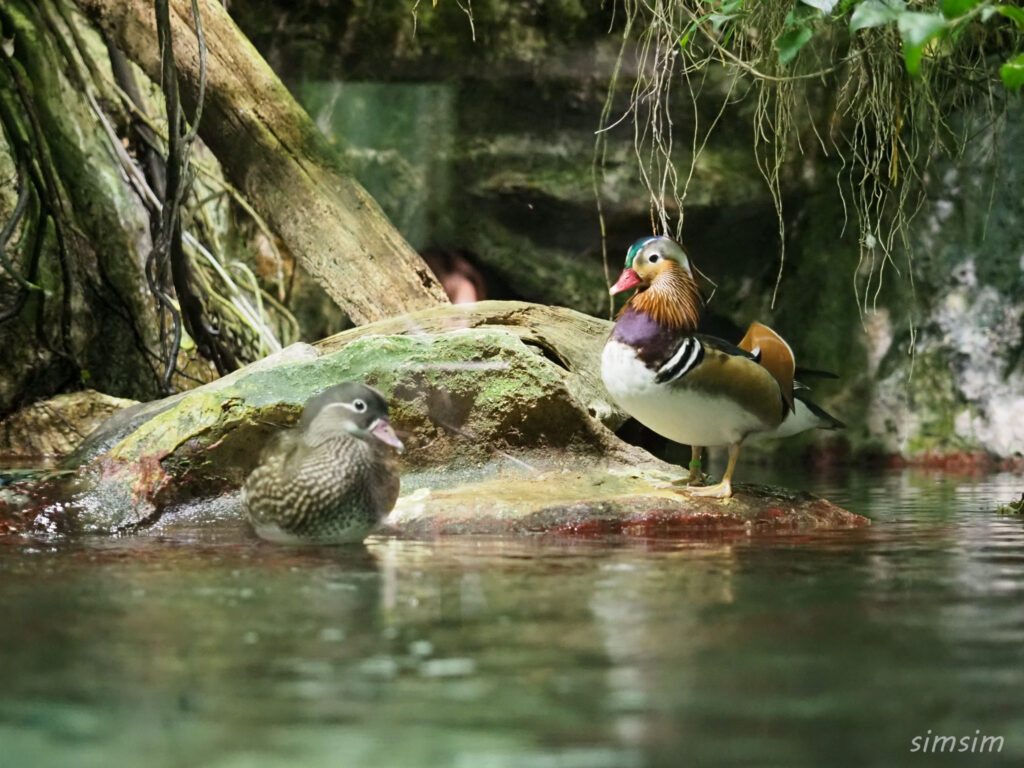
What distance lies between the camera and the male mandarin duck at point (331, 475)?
117 inches

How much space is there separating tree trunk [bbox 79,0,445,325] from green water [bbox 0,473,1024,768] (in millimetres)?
3212

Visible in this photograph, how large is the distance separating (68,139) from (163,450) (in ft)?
12.1

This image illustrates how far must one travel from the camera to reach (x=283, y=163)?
604 cm

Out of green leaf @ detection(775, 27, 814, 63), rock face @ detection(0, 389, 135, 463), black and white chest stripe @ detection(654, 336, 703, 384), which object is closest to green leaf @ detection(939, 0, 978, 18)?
green leaf @ detection(775, 27, 814, 63)

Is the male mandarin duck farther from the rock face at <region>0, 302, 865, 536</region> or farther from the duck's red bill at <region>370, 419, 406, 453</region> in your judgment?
the rock face at <region>0, 302, 865, 536</region>

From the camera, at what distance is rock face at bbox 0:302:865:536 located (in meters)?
3.52

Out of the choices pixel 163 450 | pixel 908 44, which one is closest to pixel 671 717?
pixel 908 44

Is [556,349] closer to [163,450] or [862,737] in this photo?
[163,450]

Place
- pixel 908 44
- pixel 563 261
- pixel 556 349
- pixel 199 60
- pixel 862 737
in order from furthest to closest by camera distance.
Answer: pixel 563 261 → pixel 199 60 → pixel 556 349 → pixel 908 44 → pixel 862 737

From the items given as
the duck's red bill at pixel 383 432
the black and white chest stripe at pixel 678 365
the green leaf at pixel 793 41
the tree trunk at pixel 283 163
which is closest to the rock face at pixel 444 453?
the black and white chest stripe at pixel 678 365

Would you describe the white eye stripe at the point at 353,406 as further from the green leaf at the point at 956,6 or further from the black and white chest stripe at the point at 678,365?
the green leaf at the point at 956,6

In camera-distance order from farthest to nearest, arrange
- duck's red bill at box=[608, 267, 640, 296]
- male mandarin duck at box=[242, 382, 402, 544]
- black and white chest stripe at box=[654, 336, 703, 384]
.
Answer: duck's red bill at box=[608, 267, 640, 296] → black and white chest stripe at box=[654, 336, 703, 384] → male mandarin duck at box=[242, 382, 402, 544]

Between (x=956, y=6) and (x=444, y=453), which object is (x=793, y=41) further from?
(x=444, y=453)

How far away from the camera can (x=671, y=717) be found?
1442 mm
